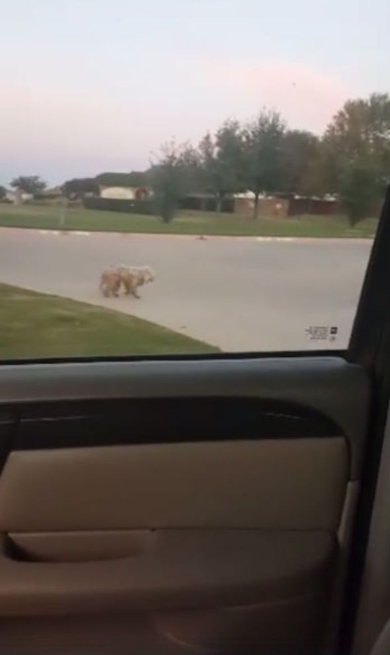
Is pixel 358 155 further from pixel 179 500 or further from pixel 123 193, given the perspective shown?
pixel 179 500

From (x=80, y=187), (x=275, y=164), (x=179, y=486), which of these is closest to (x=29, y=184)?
(x=80, y=187)

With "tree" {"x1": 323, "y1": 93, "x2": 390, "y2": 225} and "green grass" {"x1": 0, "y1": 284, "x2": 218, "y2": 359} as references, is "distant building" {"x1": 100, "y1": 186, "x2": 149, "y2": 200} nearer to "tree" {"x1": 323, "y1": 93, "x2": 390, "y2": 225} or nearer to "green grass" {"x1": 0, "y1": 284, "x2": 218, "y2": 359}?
"green grass" {"x1": 0, "y1": 284, "x2": 218, "y2": 359}

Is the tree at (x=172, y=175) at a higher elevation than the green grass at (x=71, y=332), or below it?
higher

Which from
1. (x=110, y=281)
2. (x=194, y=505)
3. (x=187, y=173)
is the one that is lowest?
(x=194, y=505)

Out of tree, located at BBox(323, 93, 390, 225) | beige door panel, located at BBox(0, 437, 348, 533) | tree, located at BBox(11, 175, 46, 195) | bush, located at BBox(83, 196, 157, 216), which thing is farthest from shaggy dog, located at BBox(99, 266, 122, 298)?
tree, located at BBox(323, 93, 390, 225)

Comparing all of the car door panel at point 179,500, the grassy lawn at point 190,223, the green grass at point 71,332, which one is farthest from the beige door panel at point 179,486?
the grassy lawn at point 190,223

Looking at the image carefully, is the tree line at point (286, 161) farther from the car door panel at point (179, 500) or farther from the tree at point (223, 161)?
the car door panel at point (179, 500)
